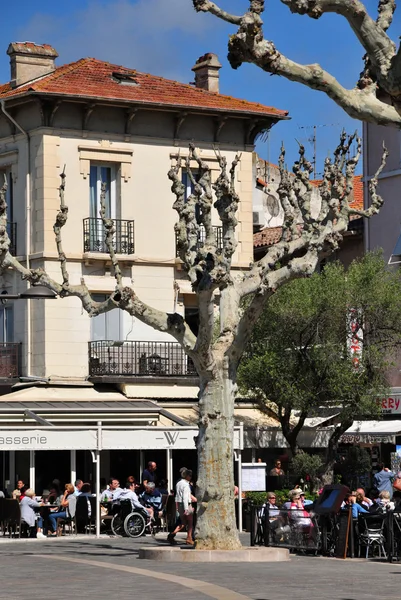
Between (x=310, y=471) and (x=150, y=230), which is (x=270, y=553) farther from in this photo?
(x=150, y=230)

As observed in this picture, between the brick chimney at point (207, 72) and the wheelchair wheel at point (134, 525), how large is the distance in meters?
19.0

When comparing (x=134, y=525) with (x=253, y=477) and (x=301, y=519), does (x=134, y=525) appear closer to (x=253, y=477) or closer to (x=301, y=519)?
(x=253, y=477)

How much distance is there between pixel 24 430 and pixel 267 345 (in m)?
10.3

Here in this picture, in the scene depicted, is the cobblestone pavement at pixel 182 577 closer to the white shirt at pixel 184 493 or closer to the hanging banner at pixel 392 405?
the white shirt at pixel 184 493

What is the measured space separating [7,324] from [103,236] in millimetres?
3681

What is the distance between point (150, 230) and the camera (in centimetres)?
4397

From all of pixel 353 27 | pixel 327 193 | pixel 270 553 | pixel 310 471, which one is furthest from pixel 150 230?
pixel 353 27

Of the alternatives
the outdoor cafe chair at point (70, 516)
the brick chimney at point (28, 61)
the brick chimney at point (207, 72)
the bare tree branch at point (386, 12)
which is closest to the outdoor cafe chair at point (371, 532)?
the outdoor cafe chair at point (70, 516)

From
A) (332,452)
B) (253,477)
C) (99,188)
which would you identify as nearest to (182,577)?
(253,477)

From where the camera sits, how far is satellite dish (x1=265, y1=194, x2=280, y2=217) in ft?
180

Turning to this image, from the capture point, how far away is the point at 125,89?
1751 inches

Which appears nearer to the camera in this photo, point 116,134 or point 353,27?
point 353,27

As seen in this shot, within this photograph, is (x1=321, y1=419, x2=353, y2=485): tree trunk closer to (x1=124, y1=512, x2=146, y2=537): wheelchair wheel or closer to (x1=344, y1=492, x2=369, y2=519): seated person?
(x1=124, y1=512, x2=146, y2=537): wheelchair wheel

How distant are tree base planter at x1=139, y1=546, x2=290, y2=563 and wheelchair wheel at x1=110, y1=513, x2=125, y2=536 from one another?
7976 mm
